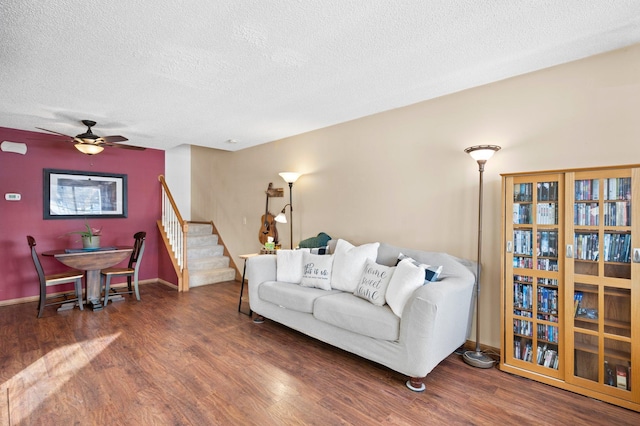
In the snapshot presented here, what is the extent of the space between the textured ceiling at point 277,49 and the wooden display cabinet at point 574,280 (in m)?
0.89

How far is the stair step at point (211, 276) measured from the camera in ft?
16.7

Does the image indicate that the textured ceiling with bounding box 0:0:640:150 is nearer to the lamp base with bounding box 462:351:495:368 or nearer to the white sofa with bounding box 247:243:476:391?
the white sofa with bounding box 247:243:476:391

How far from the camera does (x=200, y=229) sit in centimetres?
604

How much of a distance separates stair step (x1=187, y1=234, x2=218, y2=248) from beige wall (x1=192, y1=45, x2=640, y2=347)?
69.1 inches

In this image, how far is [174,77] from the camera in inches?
102

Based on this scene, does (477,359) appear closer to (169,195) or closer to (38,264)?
(38,264)

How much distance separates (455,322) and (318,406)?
1210mm

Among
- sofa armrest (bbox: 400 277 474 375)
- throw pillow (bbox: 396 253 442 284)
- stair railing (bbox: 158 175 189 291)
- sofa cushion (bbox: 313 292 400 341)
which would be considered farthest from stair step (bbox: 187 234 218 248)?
sofa armrest (bbox: 400 277 474 375)

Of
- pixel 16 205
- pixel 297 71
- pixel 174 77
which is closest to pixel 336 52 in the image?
pixel 297 71

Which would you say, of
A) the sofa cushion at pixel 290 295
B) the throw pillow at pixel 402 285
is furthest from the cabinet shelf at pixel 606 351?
the sofa cushion at pixel 290 295

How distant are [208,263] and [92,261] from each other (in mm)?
1763

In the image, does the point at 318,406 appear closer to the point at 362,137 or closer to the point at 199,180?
the point at 362,137

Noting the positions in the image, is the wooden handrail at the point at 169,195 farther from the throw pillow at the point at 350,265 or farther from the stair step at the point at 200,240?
the throw pillow at the point at 350,265

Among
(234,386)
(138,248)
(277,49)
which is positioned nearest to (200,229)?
(138,248)
